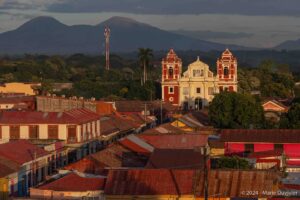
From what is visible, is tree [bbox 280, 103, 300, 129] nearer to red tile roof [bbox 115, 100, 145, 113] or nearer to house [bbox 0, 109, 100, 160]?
house [bbox 0, 109, 100, 160]

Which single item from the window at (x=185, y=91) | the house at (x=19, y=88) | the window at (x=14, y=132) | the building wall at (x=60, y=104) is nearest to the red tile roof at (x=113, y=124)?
the building wall at (x=60, y=104)

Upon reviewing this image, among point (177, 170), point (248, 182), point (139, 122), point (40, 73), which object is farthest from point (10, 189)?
point (40, 73)

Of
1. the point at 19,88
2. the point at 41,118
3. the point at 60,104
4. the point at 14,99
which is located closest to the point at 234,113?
the point at 60,104

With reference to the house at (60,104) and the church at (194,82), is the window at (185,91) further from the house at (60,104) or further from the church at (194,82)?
the house at (60,104)

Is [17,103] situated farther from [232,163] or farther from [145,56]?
[232,163]

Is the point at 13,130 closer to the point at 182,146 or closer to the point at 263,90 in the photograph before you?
the point at 182,146

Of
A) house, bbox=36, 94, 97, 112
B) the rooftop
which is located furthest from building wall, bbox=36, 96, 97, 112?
the rooftop
